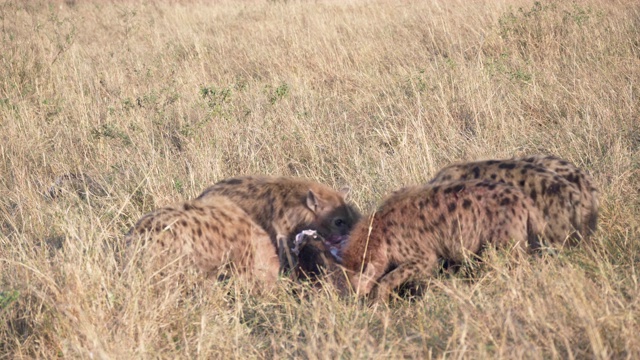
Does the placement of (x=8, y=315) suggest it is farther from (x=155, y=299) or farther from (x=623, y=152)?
(x=623, y=152)

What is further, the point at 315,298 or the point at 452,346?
the point at 315,298

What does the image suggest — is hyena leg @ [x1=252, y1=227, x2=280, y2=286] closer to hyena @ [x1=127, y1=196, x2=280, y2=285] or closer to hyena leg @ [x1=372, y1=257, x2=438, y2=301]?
hyena @ [x1=127, y1=196, x2=280, y2=285]

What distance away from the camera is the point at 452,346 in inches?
131

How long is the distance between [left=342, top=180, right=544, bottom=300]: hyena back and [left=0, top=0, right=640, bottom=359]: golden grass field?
0.20 meters

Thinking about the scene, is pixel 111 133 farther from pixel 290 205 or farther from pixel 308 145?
pixel 290 205

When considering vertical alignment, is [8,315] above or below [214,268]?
above

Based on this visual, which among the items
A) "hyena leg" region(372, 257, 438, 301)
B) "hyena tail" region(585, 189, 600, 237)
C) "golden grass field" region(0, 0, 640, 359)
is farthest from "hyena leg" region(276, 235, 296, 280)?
"hyena tail" region(585, 189, 600, 237)

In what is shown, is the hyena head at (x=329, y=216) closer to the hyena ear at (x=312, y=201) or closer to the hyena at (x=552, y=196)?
the hyena ear at (x=312, y=201)

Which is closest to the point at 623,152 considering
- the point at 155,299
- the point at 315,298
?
the point at 315,298

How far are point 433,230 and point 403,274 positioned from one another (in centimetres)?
34

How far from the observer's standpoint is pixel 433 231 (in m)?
4.48

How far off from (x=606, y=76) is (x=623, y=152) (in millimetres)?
2020

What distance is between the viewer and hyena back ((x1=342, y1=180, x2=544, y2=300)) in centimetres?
431

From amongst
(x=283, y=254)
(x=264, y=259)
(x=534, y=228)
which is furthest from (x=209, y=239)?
(x=534, y=228)
